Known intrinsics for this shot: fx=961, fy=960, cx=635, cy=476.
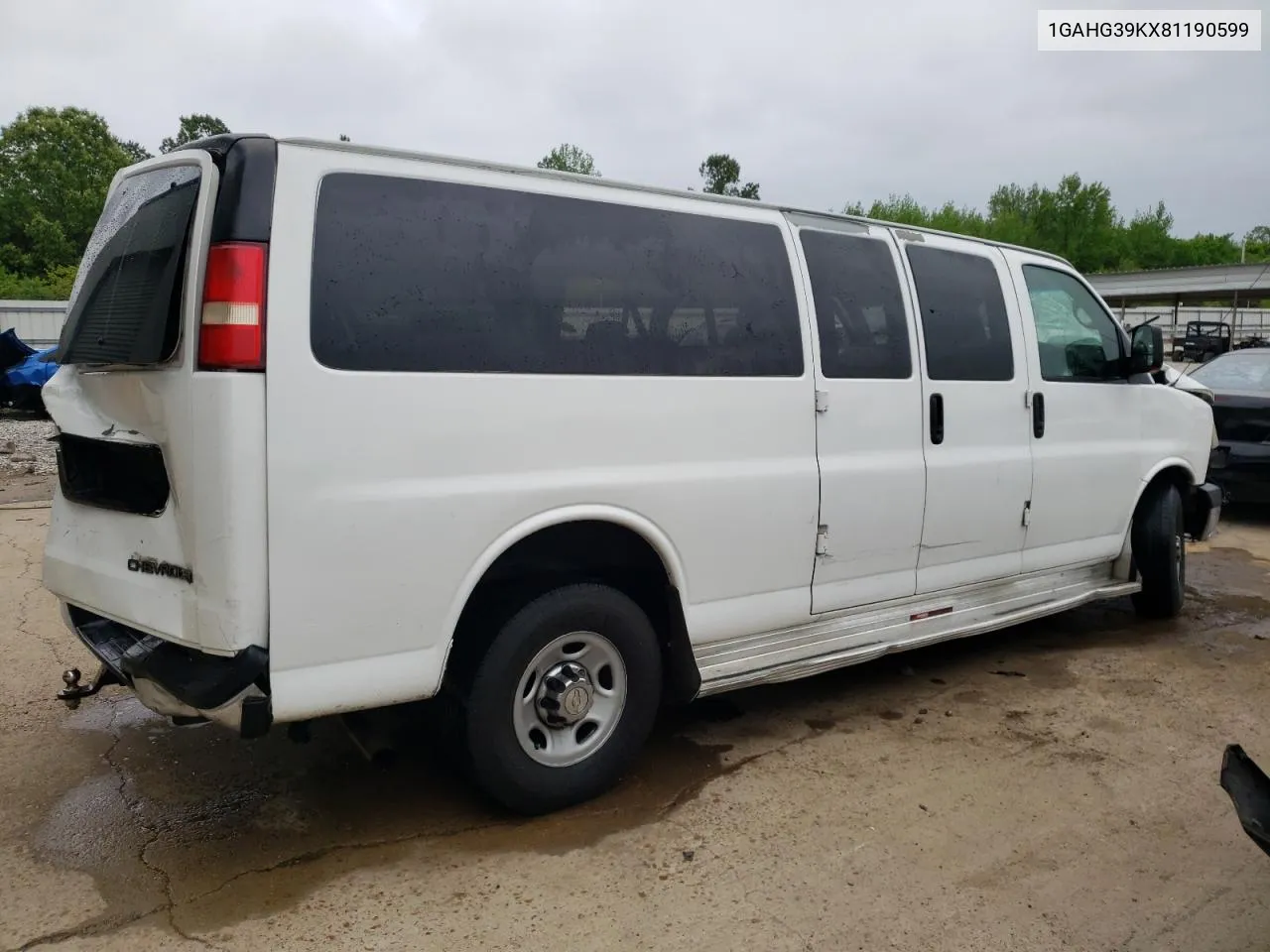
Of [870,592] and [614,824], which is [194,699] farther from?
[870,592]

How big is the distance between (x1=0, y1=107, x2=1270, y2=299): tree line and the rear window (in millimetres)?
34441

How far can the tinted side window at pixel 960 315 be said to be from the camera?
175 inches

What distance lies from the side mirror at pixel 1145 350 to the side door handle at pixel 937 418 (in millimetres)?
1646

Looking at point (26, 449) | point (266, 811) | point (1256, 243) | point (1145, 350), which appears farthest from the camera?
point (1256, 243)

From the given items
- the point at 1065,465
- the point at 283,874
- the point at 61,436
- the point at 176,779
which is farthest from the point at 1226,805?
the point at 61,436

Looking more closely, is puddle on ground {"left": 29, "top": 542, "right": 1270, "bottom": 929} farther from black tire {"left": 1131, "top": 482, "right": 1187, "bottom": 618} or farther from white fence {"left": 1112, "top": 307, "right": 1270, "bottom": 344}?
white fence {"left": 1112, "top": 307, "right": 1270, "bottom": 344}

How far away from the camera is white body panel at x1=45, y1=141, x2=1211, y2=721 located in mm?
2703

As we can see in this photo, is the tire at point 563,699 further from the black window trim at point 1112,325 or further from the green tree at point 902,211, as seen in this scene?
the green tree at point 902,211

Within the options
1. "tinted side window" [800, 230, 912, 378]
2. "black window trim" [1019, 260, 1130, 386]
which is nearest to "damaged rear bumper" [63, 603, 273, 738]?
"tinted side window" [800, 230, 912, 378]

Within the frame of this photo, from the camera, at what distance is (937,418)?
14.3 ft

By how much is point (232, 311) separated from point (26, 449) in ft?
39.8

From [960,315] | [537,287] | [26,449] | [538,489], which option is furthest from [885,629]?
[26,449]

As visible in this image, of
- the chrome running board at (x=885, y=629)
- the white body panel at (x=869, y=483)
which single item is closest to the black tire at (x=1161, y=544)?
the chrome running board at (x=885, y=629)

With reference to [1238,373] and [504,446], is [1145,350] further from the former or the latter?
[1238,373]
